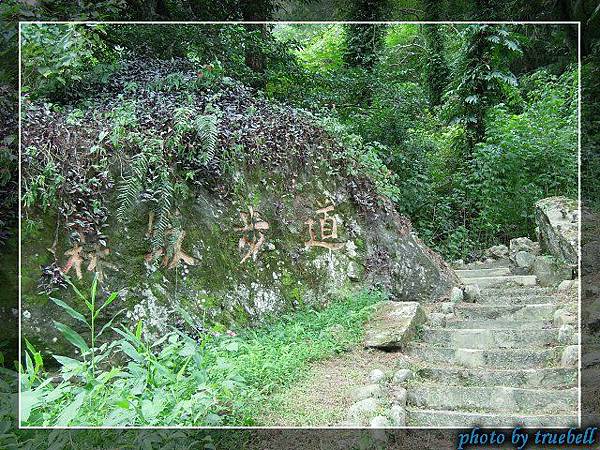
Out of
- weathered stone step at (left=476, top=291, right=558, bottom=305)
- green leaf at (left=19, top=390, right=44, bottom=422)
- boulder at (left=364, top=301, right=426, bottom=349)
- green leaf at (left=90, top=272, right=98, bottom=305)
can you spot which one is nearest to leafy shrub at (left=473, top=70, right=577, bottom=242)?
weathered stone step at (left=476, top=291, right=558, bottom=305)

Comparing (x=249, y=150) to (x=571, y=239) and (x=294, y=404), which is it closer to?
(x=294, y=404)

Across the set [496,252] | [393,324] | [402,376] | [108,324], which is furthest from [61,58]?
[496,252]

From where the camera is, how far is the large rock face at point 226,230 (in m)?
2.60

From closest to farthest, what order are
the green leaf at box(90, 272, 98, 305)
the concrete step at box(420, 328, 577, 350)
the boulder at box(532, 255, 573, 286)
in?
1. the green leaf at box(90, 272, 98, 305)
2. the concrete step at box(420, 328, 577, 350)
3. the boulder at box(532, 255, 573, 286)

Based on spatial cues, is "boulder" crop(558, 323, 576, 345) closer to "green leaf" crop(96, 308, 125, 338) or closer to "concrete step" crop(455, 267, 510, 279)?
"concrete step" crop(455, 267, 510, 279)

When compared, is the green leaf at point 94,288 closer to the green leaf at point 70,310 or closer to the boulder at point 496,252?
the green leaf at point 70,310

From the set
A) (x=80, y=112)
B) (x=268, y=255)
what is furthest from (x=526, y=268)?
(x=80, y=112)

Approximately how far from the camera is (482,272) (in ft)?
11.8

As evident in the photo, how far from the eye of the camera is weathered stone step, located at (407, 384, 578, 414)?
7.72 feet

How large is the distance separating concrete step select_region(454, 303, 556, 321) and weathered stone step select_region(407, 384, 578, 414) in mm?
702

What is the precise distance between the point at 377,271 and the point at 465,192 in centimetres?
76

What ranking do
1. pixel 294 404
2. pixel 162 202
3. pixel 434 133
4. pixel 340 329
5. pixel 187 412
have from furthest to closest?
1. pixel 434 133
2. pixel 340 329
3. pixel 162 202
4. pixel 294 404
5. pixel 187 412

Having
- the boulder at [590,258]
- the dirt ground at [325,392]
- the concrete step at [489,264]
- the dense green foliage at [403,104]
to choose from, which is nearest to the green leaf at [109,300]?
the dirt ground at [325,392]

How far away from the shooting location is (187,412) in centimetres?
221
